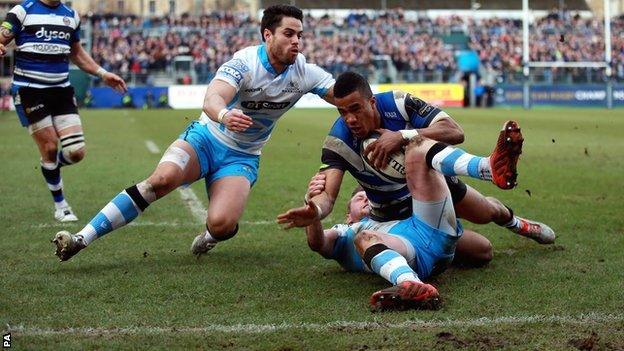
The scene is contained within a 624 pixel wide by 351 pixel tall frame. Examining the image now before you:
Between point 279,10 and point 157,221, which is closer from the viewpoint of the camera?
point 279,10

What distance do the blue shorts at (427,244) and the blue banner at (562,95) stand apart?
137ft

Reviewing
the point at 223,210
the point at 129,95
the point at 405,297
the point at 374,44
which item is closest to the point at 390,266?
the point at 405,297

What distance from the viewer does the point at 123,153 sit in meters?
18.2

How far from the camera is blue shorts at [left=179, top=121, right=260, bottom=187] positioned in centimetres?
738

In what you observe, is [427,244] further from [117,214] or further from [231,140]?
[117,214]

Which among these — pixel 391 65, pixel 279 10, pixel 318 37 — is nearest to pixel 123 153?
pixel 279 10

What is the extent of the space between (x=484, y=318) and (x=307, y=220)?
47.8 inches

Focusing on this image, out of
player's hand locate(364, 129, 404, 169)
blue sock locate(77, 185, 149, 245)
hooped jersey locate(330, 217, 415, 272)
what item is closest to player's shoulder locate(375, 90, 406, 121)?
player's hand locate(364, 129, 404, 169)

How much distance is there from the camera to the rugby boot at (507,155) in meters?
5.39

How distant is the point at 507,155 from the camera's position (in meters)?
5.42

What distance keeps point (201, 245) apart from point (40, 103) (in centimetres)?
308

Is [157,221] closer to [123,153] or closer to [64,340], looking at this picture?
[64,340]

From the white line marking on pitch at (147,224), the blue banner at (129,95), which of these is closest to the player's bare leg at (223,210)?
the white line marking on pitch at (147,224)

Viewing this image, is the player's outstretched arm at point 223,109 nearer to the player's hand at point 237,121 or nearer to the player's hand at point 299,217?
the player's hand at point 237,121
